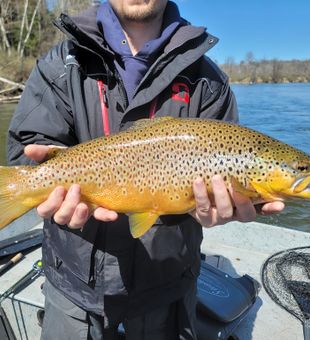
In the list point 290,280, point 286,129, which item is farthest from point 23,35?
point 290,280

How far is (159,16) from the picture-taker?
228cm

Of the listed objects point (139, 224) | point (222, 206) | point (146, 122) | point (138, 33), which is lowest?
point (139, 224)

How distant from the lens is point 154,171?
1.99m

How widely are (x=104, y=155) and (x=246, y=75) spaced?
85.4m

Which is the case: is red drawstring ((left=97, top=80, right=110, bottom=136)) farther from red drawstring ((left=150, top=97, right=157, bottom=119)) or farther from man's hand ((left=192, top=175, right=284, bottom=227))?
man's hand ((left=192, top=175, right=284, bottom=227))

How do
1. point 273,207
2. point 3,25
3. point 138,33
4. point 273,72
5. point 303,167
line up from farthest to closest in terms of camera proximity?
point 273,72
point 3,25
point 138,33
point 303,167
point 273,207

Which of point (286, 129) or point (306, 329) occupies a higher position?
point (306, 329)

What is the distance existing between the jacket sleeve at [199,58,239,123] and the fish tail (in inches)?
41.8

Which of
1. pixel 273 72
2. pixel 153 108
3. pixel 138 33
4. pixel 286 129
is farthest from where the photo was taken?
pixel 273 72

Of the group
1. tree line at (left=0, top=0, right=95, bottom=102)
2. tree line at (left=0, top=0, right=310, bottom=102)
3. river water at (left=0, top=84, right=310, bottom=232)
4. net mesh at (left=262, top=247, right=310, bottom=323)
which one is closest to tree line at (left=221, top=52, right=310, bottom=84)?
tree line at (left=0, top=0, right=310, bottom=102)

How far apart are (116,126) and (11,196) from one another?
65 centimetres

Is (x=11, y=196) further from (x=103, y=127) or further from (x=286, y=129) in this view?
(x=286, y=129)

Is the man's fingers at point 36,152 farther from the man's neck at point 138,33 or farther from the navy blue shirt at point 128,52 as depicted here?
the man's neck at point 138,33

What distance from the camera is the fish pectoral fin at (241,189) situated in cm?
194
